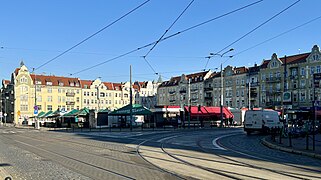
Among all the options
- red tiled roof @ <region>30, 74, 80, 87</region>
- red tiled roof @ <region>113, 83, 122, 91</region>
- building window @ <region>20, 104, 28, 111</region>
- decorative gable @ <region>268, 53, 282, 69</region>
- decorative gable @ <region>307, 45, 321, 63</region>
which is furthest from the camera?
red tiled roof @ <region>113, 83, 122, 91</region>

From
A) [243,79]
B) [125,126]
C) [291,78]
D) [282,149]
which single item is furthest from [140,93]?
[282,149]

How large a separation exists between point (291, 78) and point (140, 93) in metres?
70.3

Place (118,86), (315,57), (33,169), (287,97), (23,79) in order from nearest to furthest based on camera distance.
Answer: (33,169), (287,97), (315,57), (23,79), (118,86)

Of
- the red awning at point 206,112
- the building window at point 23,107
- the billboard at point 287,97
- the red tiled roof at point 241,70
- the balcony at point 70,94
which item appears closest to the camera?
the billboard at point 287,97

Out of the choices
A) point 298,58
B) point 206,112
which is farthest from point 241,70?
point 206,112

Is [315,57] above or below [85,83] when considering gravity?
above

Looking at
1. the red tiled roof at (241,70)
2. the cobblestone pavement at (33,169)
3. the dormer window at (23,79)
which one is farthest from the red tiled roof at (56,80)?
the cobblestone pavement at (33,169)

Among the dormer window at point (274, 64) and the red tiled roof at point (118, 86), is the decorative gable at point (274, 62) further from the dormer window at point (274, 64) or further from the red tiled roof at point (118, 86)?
the red tiled roof at point (118, 86)

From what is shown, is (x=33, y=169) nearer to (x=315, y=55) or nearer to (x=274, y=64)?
(x=315, y=55)

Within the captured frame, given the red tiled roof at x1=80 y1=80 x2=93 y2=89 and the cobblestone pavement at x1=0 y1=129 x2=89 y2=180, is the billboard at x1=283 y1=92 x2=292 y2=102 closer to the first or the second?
the cobblestone pavement at x1=0 y1=129 x2=89 y2=180

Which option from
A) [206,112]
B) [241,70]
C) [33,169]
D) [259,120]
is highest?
[241,70]

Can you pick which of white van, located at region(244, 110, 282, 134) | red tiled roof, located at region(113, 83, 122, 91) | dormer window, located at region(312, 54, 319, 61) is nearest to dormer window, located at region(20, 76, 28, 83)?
red tiled roof, located at region(113, 83, 122, 91)

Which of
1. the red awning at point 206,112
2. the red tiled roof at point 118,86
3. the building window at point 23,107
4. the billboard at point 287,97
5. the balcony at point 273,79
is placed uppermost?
the red tiled roof at point 118,86

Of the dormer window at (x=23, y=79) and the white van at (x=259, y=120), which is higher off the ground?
the dormer window at (x=23, y=79)
